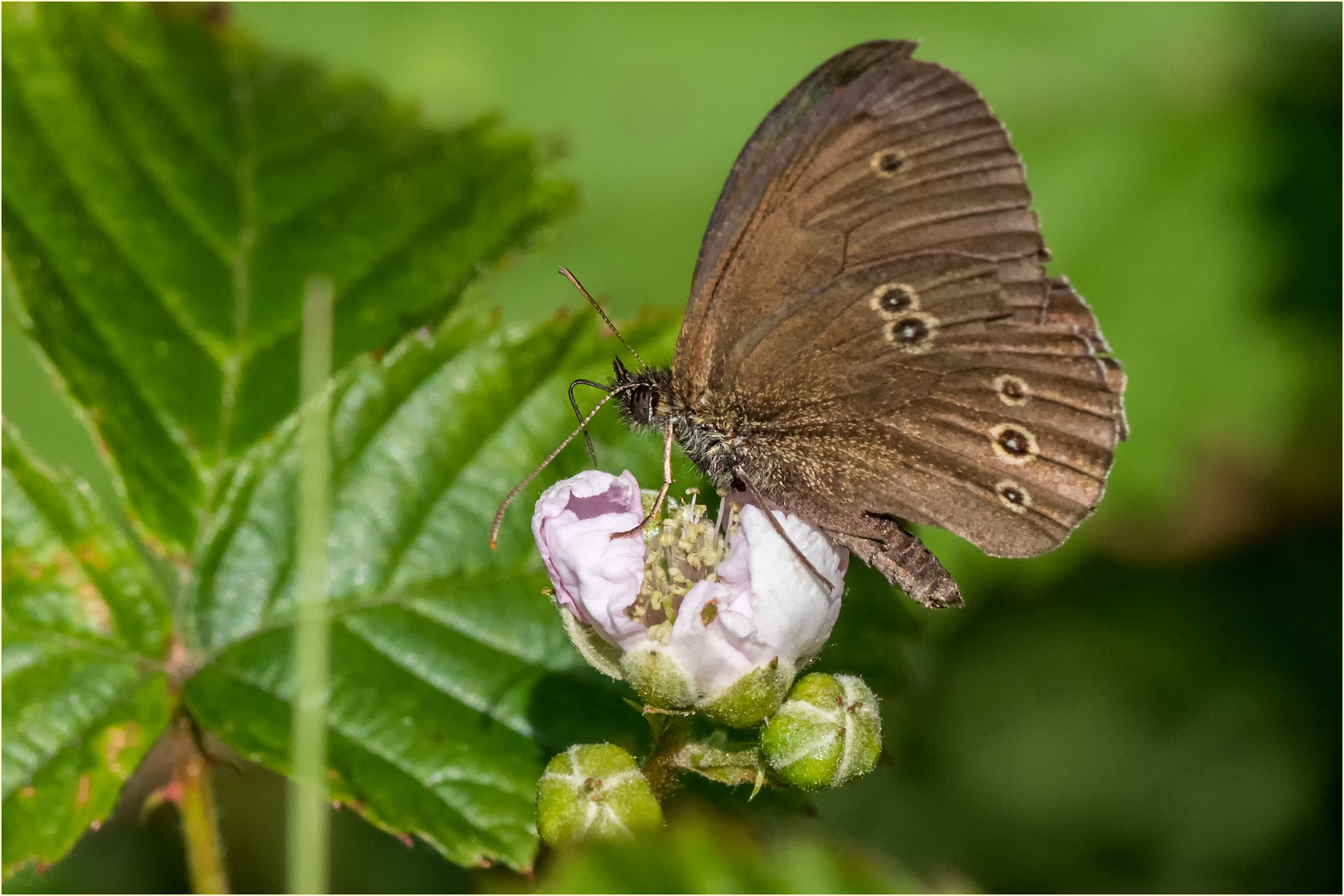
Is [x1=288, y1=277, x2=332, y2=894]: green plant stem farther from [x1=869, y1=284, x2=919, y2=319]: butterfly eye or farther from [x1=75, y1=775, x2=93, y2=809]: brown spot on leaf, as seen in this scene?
[x1=869, y1=284, x2=919, y2=319]: butterfly eye

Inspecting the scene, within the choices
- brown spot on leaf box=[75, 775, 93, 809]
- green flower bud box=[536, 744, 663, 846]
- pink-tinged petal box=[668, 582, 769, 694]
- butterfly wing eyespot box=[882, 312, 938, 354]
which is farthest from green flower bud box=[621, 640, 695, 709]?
brown spot on leaf box=[75, 775, 93, 809]

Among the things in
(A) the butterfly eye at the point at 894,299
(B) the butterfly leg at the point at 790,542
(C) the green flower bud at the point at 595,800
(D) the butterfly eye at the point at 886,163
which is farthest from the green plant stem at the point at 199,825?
(D) the butterfly eye at the point at 886,163

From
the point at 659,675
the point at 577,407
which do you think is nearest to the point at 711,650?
the point at 659,675

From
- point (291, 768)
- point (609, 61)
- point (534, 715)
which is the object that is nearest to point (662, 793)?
point (534, 715)

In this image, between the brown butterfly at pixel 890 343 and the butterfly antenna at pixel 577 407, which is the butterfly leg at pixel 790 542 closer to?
the brown butterfly at pixel 890 343

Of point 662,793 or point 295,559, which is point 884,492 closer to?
point 662,793

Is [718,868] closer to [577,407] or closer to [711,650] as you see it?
[711,650]
